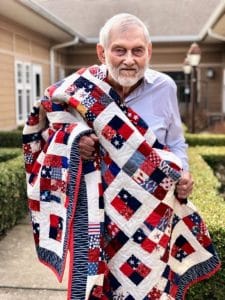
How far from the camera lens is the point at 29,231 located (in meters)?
4.85

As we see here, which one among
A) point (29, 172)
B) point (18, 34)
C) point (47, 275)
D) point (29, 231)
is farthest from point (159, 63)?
point (29, 172)

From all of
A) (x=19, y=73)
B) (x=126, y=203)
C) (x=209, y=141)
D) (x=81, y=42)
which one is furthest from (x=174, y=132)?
(x=81, y=42)

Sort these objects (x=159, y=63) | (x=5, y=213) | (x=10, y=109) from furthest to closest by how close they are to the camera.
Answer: (x=159, y=63), (x=10, y=109), (x=5, y=213)

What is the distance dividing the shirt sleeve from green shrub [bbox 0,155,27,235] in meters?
2.72

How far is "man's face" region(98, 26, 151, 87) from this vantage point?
1.81 meters

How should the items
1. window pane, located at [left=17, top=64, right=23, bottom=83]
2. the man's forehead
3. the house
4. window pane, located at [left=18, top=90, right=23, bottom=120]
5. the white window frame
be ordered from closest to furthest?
the man's forehead < the house < window pane, located at [left=17, top=64, right=23, bottom=83] < window pane, located at [left=18, top=90, right=23, bottom=120] < the white window frame

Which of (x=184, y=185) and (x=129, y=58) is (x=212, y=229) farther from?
(x=129, y=58)

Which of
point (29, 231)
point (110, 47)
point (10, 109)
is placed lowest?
point (29, 231)

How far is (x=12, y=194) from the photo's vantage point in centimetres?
474

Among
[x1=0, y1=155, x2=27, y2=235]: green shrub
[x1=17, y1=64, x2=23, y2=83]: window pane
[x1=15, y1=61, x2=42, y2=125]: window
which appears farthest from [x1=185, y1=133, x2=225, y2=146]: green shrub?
[x1=0, y1=155, x2=27, y2=235]: green shrub

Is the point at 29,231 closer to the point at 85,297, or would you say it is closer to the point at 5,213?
the point at 5,213

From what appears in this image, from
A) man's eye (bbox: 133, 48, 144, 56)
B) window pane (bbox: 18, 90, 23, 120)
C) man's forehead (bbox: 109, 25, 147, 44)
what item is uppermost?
man's forehead (bbox: 109, 25, 147, 44)

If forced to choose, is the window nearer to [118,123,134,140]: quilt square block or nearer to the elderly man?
the elderly man

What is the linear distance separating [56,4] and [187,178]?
1899 centimetres
